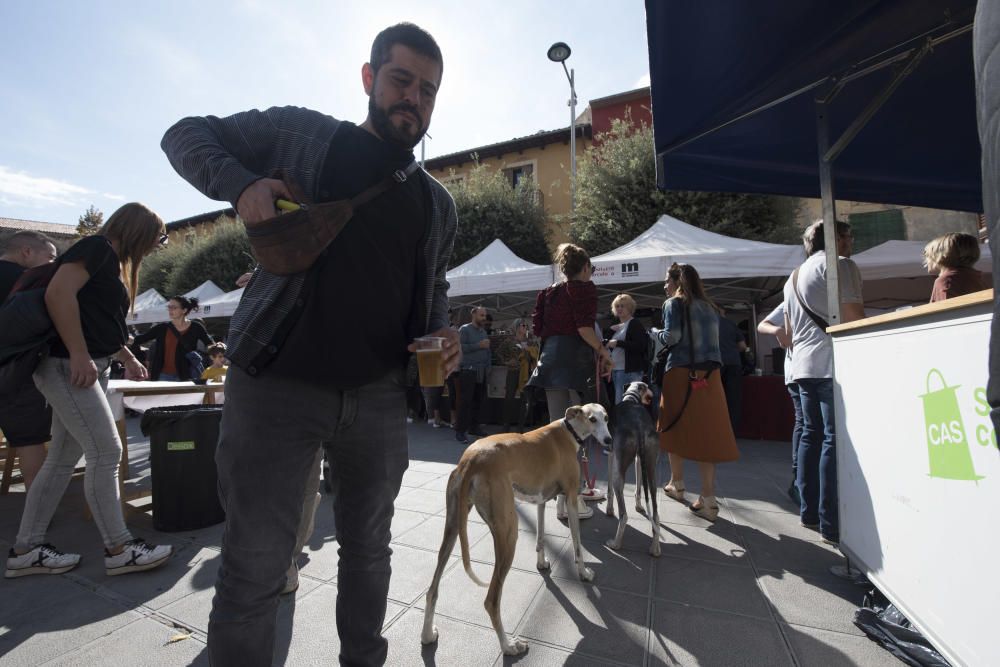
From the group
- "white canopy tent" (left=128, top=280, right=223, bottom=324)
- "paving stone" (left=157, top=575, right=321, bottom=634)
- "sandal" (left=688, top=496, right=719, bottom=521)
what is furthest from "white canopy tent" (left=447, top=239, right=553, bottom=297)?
"white canopy tent" (left=128, top=280, right=223, bottom=324)

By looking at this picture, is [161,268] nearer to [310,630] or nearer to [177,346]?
[177,346]

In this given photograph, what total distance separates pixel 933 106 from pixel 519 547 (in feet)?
13.5

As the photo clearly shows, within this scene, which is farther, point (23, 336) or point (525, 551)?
point (525, 551)

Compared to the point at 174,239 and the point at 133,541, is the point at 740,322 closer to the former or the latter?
the point at 133,541

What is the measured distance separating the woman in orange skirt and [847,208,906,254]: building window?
13.8 m

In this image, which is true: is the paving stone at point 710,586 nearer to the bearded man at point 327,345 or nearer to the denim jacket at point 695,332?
the denim jacket at point 695,332

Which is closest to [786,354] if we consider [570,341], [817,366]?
[817,366]

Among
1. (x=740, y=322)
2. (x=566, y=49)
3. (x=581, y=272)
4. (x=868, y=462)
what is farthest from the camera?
(x=566, y=49)

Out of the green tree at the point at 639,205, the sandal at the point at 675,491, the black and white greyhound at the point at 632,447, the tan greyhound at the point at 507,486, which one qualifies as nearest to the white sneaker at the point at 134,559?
the tan greyhound at the point at 507,486

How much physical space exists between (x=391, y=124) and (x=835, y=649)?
102 inches

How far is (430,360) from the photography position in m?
1.34

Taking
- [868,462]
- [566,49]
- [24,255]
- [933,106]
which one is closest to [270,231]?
[868,462]

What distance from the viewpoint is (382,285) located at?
125 centimetres

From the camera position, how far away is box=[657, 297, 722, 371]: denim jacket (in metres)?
3.30
